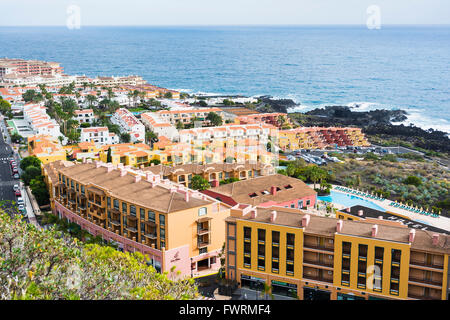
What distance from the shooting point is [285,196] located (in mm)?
32281

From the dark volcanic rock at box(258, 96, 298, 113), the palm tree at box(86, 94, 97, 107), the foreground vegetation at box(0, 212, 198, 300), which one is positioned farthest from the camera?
the dark volcanic rock at box(258, 96, 298, 113)

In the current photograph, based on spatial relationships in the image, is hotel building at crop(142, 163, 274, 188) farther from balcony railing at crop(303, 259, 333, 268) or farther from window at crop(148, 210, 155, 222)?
balcony railing at crop(303, 259, 333, 268)

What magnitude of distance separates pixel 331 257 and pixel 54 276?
12622mm

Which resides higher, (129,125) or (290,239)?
(129,125)

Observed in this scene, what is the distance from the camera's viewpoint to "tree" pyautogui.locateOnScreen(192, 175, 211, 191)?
111 feet

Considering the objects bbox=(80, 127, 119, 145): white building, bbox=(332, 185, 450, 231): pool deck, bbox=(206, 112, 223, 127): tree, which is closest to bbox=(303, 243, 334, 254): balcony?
bbox=(332, 185, 450, 231): pool deck

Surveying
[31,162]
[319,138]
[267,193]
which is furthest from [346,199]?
[31,162]

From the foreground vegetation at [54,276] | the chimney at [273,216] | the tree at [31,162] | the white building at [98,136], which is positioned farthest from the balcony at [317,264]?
the white building at [98,136]

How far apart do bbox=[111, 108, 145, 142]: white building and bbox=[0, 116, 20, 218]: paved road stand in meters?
12.1

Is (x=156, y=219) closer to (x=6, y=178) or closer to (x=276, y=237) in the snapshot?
(x=276, y=237)

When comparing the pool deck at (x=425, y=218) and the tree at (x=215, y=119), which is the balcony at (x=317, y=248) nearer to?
the pool deck at (x=425, y=218)

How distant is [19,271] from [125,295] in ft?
7.91

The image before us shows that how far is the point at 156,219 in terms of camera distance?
2409 cm
